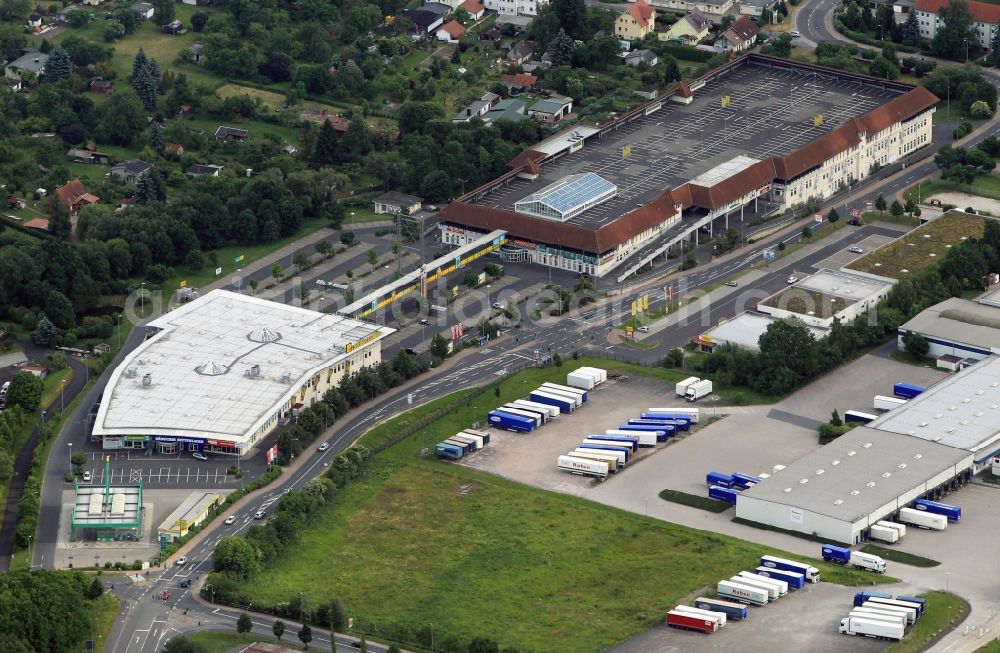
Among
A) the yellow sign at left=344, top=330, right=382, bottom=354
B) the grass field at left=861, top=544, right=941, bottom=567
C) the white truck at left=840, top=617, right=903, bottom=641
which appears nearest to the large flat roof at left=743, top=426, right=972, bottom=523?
the grass field at left=861, top=544, right=941, bottom=567

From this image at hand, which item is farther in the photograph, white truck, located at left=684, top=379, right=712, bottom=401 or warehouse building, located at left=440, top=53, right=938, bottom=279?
warehouse building, located at left=440, top=53, right=938, bottom=279

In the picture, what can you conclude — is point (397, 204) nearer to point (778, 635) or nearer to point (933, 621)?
point (778, 635)

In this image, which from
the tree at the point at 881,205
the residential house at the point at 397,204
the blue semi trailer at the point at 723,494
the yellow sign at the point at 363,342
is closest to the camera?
the blue semi trailer at the point at 723,494

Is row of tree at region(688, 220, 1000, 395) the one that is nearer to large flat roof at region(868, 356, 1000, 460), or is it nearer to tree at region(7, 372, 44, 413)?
large flat roof at region(868, 356, 1000, 460)

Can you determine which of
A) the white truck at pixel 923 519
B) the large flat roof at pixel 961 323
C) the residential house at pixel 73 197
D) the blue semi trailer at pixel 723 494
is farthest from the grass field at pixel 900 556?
the residential house at pixel 73 197

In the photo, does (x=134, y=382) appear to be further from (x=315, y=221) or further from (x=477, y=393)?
(x=315, y=221)

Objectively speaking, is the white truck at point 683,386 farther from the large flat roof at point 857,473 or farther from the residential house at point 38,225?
the residential house at point 38,225

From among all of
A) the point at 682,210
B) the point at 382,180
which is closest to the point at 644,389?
the point at 682,210
